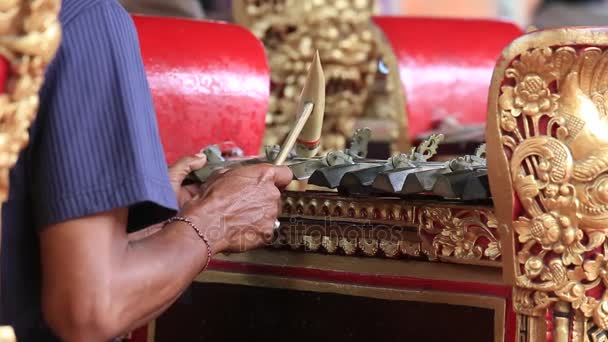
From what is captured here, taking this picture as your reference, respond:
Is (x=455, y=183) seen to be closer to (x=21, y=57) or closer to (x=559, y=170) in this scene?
(x=559, y=170)

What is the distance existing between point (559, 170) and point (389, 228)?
0.26 meters

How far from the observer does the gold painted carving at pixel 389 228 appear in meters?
1.27

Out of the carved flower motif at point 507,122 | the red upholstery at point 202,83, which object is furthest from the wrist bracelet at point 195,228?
the red upholstery at point 202,83

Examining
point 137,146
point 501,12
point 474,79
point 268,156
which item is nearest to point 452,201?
point 268,156

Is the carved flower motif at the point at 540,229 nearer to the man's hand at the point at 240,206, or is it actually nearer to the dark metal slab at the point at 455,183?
Result: the dark metal slab at the point at 455,183

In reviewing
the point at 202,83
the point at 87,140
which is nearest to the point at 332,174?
the point at 87,140

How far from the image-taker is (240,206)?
1.31m

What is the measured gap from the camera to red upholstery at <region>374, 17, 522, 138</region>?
8.43 ft

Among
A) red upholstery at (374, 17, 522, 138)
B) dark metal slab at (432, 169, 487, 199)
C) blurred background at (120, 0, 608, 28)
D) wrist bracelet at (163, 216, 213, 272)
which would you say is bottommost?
wrist bracelet at (163, 216, 213, 272)

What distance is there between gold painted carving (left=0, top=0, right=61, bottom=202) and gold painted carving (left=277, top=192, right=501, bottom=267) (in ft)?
1.83

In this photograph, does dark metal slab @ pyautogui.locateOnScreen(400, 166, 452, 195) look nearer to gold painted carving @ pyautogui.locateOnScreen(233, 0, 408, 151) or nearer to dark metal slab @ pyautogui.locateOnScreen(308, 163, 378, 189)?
dark metal slab @ pyautogui.locateOnScreen(308, 163, 378, 189)

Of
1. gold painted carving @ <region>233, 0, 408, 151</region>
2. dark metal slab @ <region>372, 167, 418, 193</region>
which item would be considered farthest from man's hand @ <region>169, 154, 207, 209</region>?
gold painted carving @ <region>233, 0, 408, 151</region>

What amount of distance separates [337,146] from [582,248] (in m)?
1.59

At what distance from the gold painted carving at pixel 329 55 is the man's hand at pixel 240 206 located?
4.00 feet
